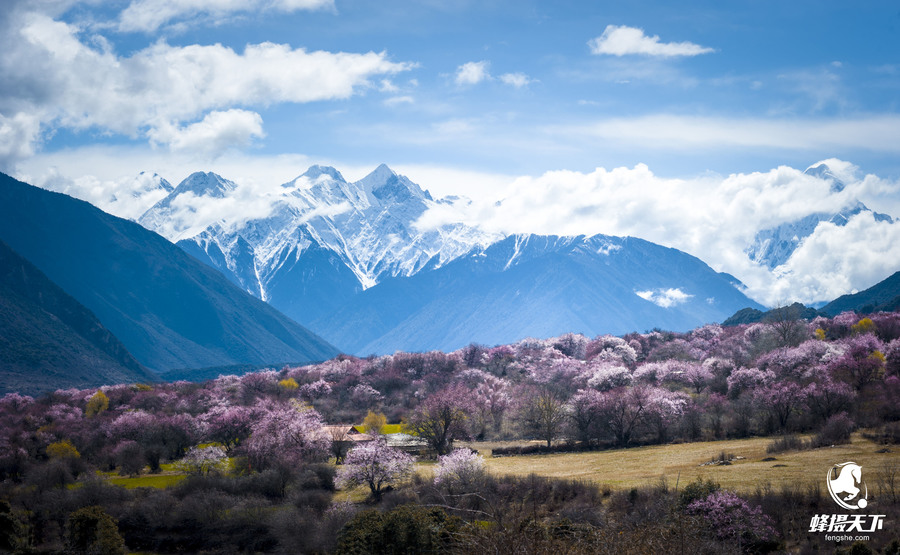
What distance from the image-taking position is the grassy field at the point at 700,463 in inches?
1642

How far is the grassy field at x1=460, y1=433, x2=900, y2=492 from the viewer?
4172 centimetres

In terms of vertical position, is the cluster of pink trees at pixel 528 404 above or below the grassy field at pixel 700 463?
above

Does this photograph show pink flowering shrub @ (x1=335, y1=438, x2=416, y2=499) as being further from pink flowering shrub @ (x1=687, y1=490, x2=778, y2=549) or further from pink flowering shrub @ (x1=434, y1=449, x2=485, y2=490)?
pink flowering shrub @ (x1=687, y1=490, x2=778, y2=549)

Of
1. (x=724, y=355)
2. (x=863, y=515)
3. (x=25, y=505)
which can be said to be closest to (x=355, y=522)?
(x=863, y=515)

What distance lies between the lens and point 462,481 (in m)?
50.7

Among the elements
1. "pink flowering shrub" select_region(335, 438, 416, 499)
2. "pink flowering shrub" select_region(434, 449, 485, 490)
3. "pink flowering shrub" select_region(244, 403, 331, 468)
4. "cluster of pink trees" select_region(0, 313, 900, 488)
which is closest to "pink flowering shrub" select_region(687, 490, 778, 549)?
"pink flowering shrub" select_region(434, 449, 485, 490)

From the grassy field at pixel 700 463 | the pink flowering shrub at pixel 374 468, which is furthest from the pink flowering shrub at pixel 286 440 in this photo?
the grassy field at pixel 700 463

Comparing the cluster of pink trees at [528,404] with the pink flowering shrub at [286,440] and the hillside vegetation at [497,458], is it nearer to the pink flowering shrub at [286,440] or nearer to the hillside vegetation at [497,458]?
the pink flowering shrub at [286,440]

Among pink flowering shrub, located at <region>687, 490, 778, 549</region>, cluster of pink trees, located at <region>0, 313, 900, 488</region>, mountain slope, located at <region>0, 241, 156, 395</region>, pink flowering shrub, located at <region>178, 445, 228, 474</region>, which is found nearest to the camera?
pink flowering shrub, located at <region>687, 490, 778, 549</region>

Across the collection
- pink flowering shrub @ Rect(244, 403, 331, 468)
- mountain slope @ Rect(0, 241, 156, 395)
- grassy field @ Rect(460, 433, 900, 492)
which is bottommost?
grassy field @ Rect(460, 433, 900, 492)

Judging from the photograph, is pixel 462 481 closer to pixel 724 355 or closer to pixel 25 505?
pixel 25 505

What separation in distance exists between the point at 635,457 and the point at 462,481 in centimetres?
1864

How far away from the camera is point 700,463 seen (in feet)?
169

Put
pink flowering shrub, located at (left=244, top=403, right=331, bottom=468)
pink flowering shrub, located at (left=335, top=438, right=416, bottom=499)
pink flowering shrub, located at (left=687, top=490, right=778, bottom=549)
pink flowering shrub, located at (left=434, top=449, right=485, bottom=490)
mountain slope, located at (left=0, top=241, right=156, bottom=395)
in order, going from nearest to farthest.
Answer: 1. pink flowering shrub, located at (left=687, top=490, right=778, bottom=549)
2. pink flowering shrub, located at (left=434, top=449, right=485, bottom=490)
3. pink flowering shrub, located at (left=335, top=438, right=416, bottom=499)
4. pink flowering shrub, located at (left=244, top=403, right=331, bottom=468)
5. mountain slope, located at (left=0, top=241, right=156, bottom=395)
